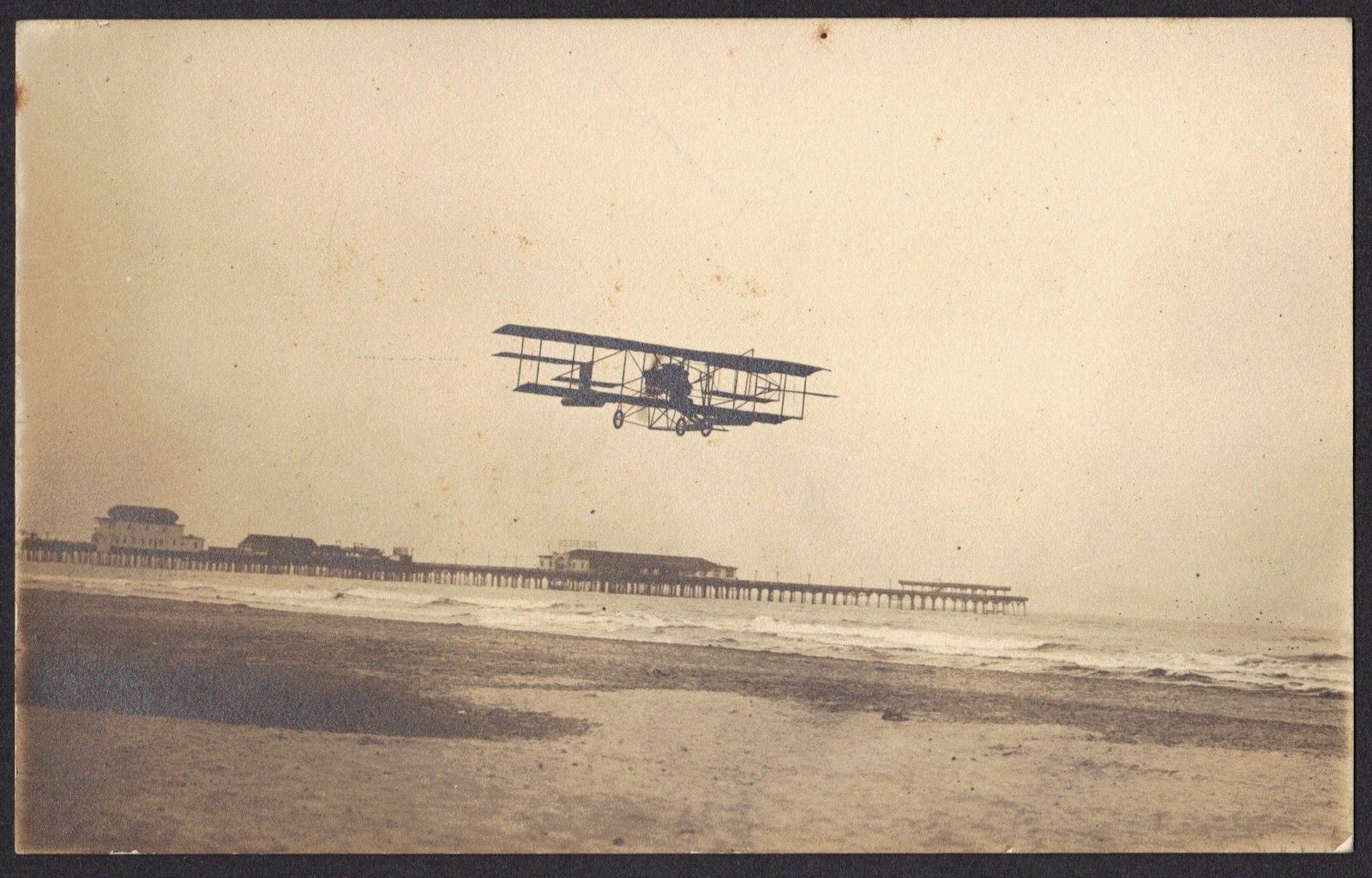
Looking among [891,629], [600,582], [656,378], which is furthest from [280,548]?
[891,629]

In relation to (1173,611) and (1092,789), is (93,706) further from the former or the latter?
(1173,611)

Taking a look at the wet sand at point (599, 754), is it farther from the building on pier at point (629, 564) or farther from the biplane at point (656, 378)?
the biplane at point (656, 378)

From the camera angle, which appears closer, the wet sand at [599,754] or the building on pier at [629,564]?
the wet sand at [599,754]

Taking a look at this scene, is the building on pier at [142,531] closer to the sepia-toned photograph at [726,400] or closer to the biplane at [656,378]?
the sepia-toned photograph at [726,400]

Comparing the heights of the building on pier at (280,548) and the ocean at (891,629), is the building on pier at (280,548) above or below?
above

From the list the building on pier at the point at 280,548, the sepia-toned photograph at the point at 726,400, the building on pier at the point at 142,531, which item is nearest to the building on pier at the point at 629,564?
the sepia-toned photograph at the point at 726,400

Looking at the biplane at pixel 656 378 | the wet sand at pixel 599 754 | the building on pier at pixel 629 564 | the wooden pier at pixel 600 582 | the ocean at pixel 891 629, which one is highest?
the biplane at pixel 656 378

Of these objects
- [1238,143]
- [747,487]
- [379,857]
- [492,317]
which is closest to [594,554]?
[747,487]
